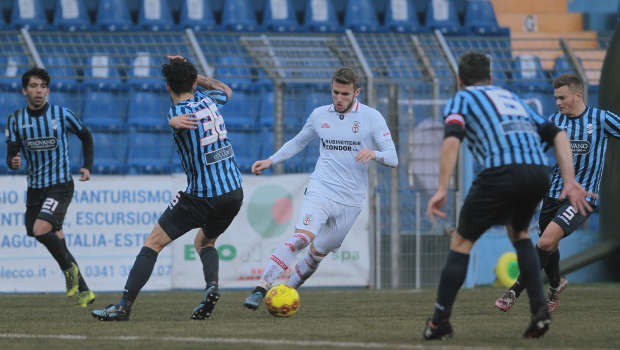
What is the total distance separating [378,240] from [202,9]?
27.0 ft

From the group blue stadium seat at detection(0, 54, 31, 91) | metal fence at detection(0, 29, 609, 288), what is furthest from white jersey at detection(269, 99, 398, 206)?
blue stadium seat at detection(0, 54, 31, 91)

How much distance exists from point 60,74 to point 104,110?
2.95 metres

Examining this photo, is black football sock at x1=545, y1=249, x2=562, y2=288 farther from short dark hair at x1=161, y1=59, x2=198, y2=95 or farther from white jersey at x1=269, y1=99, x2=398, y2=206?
short dark hair at x1=161, y1=59, x2=198, y2=95

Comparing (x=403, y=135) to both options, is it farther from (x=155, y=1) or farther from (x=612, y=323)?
(x=155, y=1)

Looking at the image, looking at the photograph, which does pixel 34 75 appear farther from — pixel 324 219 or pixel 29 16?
pixel 29 16

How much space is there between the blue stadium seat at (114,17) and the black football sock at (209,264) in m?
10.7

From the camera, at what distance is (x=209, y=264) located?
5547mm

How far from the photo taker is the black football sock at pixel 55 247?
6.95 m

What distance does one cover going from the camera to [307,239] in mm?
5918

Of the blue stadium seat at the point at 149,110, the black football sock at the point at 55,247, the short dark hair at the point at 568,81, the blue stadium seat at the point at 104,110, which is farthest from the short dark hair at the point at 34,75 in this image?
the short dark hair at the point at 568,81

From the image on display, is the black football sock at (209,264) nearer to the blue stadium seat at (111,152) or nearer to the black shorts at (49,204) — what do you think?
the black shorts at (49,204)

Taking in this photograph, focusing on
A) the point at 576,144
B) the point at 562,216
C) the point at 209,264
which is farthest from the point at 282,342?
the point at 576,144

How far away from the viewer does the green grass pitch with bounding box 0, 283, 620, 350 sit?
382cm

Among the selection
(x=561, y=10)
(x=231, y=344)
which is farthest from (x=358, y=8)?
(x=231, y=344)
